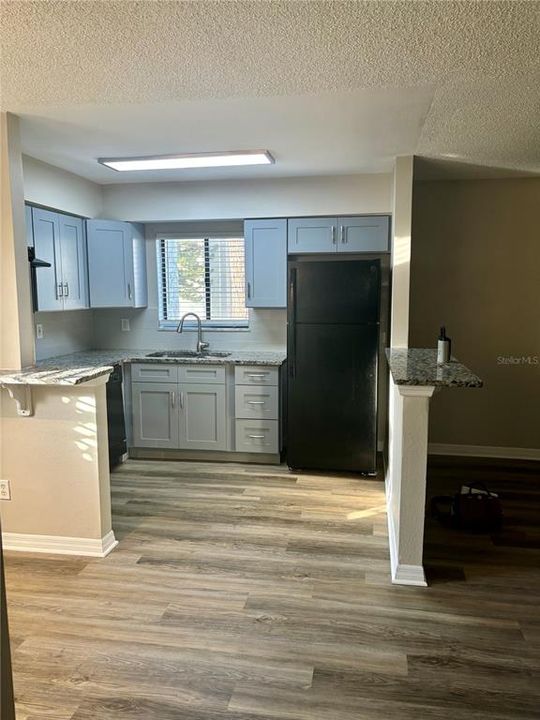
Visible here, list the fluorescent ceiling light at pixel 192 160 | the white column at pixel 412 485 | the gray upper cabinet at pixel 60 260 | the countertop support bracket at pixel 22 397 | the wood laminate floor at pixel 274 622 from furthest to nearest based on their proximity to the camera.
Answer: the gray upper cabinet at pixel 60 260 < the fluorescent ceiling light at pixel 192 160 < the countertop support bracket at pixel 22 397 < the white column at pixel 412 485 < the wood laminate floor at pixel 274 622

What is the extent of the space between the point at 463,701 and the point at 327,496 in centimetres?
191

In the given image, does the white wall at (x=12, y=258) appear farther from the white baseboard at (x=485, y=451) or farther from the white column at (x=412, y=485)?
the white baseboard at (x=485, y=451)

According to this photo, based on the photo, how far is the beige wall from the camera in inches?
172

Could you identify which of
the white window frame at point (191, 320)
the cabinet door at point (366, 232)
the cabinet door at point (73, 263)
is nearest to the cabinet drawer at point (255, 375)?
the white window frame at point (191, 320)

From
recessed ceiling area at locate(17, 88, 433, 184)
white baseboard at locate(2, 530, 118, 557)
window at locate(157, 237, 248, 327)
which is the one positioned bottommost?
white baseboard at locate(2, 530, 118, 557)

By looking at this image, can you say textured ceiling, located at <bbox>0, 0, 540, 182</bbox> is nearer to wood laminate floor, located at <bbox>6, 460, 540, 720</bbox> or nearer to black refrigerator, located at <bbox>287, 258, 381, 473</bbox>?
black refrigerator, located at <bbox>287, 258, 381, 473</bbox>

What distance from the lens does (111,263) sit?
14.8 feet

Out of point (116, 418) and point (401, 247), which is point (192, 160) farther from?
point (116, 418)

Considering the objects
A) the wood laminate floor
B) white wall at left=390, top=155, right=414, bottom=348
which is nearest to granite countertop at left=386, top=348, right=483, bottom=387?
white wall at left=390, top=155, right=414, bottom=348

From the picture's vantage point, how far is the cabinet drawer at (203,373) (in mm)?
4371

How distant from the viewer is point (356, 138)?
10.4 ft

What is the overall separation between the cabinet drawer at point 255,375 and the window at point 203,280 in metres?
0.71

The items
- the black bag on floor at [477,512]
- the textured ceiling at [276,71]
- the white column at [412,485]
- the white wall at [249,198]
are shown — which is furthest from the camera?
the white wall at [249,198]

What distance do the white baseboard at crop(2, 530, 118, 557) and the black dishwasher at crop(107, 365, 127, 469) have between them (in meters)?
1.25
